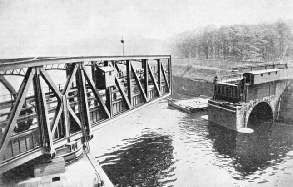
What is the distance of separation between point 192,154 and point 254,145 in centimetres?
747

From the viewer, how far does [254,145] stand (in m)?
29.2

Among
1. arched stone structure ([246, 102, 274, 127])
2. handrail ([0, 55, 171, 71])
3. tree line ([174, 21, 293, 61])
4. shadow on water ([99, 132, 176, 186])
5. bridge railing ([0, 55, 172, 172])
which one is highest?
tree line ([174, 21, 293, 61])

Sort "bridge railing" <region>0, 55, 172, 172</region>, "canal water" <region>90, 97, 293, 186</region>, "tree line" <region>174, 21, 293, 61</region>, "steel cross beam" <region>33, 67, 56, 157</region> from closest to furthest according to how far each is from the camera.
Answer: "bridge railing" <region>0, 55, 172, 172</region>
"steel cross beam" <region>33, 67, 56, 157</region>
"canal water" <region>90, 97, 293, 186</region>
"tree line" <region>174, 21, 293, 61</region>

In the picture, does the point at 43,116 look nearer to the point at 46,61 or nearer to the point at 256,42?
the point at 46,61

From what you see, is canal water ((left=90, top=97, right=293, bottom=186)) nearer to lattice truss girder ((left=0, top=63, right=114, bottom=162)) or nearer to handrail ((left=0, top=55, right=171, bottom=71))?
lattice truss girder ((left=0, top=63, right=114, bottom=162))

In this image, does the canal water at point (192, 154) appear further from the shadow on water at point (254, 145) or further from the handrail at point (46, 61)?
the handrail at point (46, 61)

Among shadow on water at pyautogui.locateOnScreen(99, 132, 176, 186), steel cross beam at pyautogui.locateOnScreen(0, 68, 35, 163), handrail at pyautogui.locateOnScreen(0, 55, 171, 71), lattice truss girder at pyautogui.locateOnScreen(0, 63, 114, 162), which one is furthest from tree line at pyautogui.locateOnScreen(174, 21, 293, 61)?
steel cross beam at pyautogui.locateOnScreen(0, 68, 35, 163)

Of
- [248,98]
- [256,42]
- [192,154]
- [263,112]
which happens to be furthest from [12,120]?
[256,42]

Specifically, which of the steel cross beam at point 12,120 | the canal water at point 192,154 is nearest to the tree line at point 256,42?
the canal water at point 192,154

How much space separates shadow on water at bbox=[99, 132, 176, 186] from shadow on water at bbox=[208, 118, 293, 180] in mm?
6011

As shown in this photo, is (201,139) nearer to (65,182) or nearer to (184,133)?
(184,133)

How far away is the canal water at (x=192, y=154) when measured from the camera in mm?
22438

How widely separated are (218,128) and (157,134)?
8.12 meters

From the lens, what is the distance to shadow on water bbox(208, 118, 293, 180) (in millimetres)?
25125
